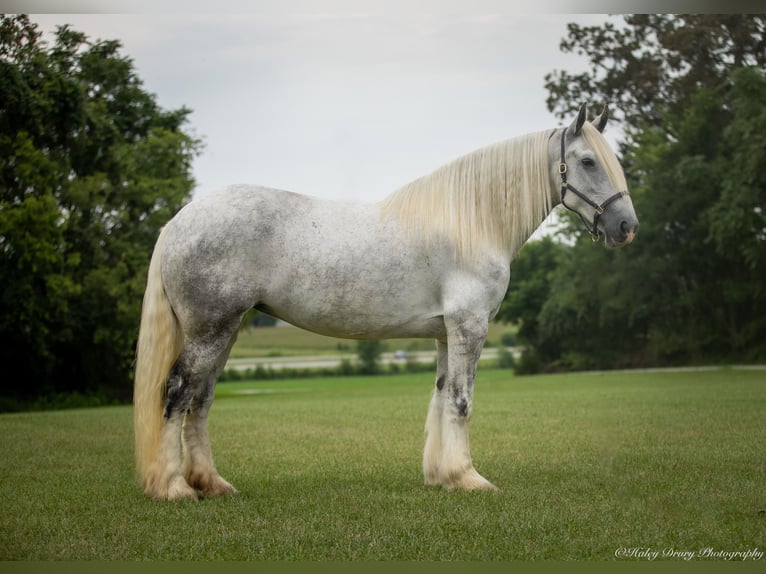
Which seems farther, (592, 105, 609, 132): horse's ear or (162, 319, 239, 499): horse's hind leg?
(592, 105, 609, 132): horse's ear

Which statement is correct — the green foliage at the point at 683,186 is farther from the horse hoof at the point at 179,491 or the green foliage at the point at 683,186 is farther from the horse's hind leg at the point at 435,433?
the horse hoof at the point at 179,491

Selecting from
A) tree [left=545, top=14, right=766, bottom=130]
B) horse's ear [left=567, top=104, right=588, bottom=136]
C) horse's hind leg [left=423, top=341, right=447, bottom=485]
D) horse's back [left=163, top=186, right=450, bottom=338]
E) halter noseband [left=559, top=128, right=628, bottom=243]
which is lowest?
horse's hind leg [left=423, top=341, right=447, bottom=485]

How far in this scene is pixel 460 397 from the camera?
5117mm

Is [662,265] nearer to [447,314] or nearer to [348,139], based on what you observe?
[348,139]

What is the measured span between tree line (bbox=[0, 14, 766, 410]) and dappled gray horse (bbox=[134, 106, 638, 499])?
4656 millimetres

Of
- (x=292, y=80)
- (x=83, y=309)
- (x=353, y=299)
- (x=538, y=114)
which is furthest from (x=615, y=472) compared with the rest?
(x=83, y=309)

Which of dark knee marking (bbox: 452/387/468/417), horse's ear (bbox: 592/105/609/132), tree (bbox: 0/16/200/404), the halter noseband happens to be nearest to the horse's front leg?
dark knee marking (bbox: 452/387/468/417)

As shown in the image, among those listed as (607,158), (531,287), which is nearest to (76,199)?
(607,158)

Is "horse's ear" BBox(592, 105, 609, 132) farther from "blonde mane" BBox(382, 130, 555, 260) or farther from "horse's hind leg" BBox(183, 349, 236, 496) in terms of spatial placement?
"horse's hind leg" BBox(183, 349, 236, 496)

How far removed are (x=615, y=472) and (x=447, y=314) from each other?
184 cm

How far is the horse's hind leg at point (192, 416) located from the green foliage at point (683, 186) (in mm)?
9124

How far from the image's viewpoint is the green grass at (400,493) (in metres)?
4.05

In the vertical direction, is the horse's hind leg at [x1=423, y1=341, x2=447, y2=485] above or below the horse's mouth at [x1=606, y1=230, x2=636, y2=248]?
below

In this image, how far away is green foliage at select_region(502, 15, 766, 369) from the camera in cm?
1333
